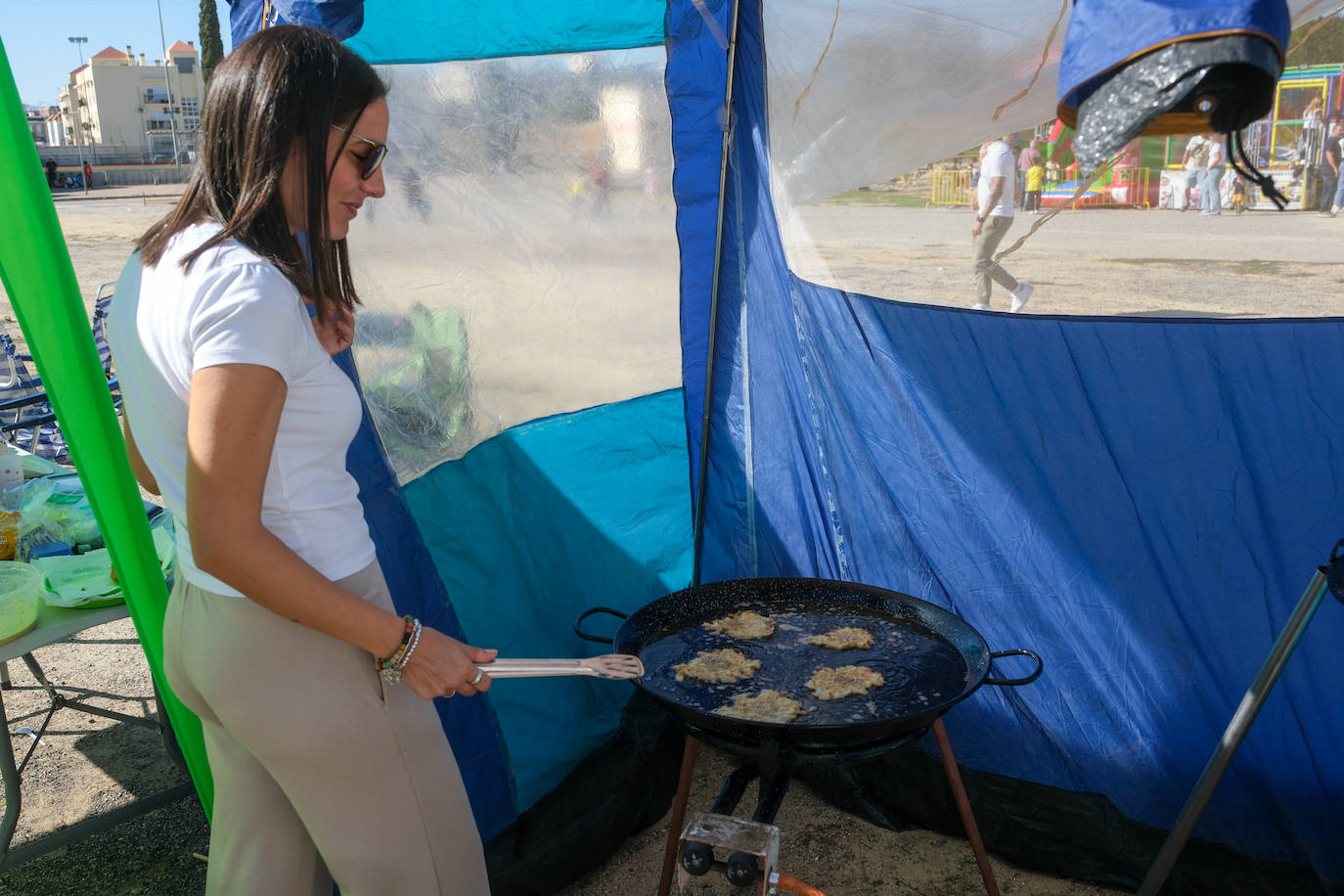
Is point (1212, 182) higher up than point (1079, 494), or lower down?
higher up

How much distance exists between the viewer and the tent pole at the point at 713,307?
102 inches

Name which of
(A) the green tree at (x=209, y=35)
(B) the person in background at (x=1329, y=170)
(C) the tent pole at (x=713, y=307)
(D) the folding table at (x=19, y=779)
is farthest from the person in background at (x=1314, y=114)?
(A) the green tree at (x=209, y=35)

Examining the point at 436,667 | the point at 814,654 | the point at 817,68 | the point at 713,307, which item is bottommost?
the point at 814,654

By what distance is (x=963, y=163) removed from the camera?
93.4 inches

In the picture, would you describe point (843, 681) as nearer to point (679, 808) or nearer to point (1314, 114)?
point (679, 808)

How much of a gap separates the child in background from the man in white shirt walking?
0.03 metres

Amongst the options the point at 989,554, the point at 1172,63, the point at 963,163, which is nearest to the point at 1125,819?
the point at 989,554

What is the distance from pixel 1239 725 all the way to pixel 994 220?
1.18m

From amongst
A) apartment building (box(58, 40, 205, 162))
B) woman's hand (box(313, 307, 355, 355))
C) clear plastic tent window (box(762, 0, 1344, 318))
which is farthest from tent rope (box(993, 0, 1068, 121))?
apartment building (box(58, 40, 205, 162))

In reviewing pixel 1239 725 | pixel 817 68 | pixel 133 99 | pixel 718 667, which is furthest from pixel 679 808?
pixel 133 99

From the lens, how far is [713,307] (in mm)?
2863

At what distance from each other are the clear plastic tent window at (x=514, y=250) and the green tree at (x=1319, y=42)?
1.45 metres

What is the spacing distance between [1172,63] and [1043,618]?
5.18 feet

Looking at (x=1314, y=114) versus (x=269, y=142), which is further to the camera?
(x=1314, y=114)
